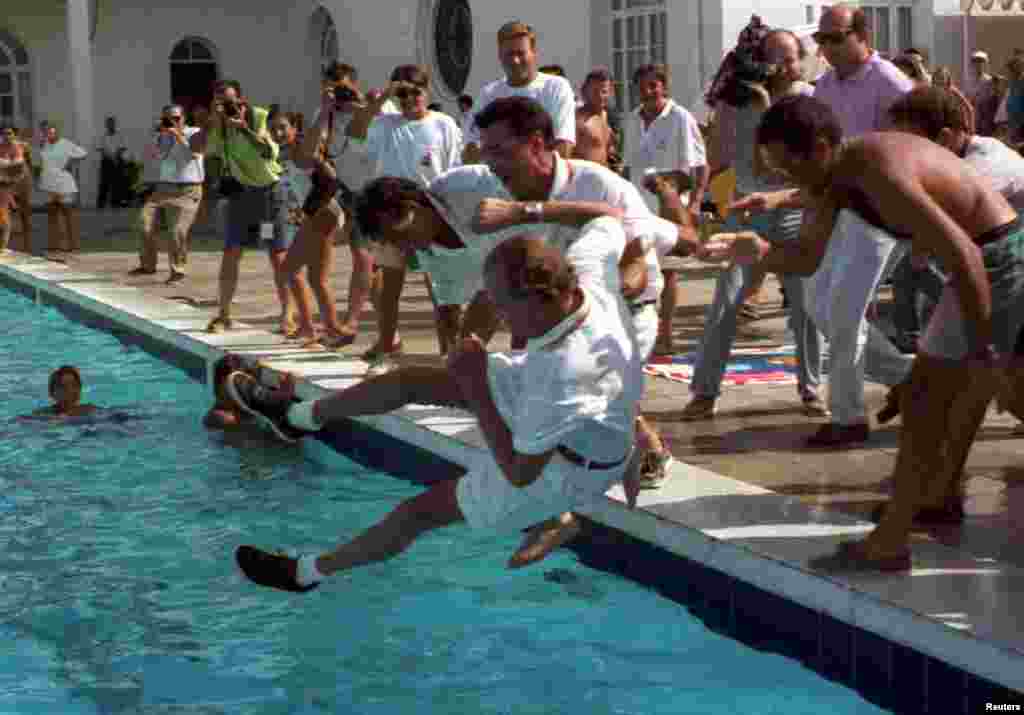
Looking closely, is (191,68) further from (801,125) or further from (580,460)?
(580,460)

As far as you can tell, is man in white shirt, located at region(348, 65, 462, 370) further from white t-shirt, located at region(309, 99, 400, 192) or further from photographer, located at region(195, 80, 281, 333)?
photographer, located at region(195, 80, 281, 333)

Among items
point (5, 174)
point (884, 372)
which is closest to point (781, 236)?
point (884, 372)

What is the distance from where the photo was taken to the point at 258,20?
99.7 ft

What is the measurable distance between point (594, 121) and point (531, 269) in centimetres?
651

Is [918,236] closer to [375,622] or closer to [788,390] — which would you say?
[375,622]

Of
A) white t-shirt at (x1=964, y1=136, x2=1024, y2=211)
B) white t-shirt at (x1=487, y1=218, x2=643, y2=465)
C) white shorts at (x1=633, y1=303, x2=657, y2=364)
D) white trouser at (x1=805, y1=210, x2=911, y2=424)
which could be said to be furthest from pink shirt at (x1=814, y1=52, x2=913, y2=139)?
white t-shirt at (x1=487, y1=218, x2=643, y2=465)

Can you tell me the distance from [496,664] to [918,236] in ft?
6.13

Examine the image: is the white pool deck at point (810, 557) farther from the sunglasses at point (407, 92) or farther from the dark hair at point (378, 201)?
the sunglasses at point (407, 92)

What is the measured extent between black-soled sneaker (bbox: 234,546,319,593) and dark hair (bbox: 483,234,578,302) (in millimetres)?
1281

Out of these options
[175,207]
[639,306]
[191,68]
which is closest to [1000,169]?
[639,306]

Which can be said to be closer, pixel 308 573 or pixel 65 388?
pixel 308 573

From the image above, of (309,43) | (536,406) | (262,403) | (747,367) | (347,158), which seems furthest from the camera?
(309,43)

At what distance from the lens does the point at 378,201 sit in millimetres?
5559

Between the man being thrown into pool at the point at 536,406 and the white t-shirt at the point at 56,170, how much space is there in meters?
15.5
